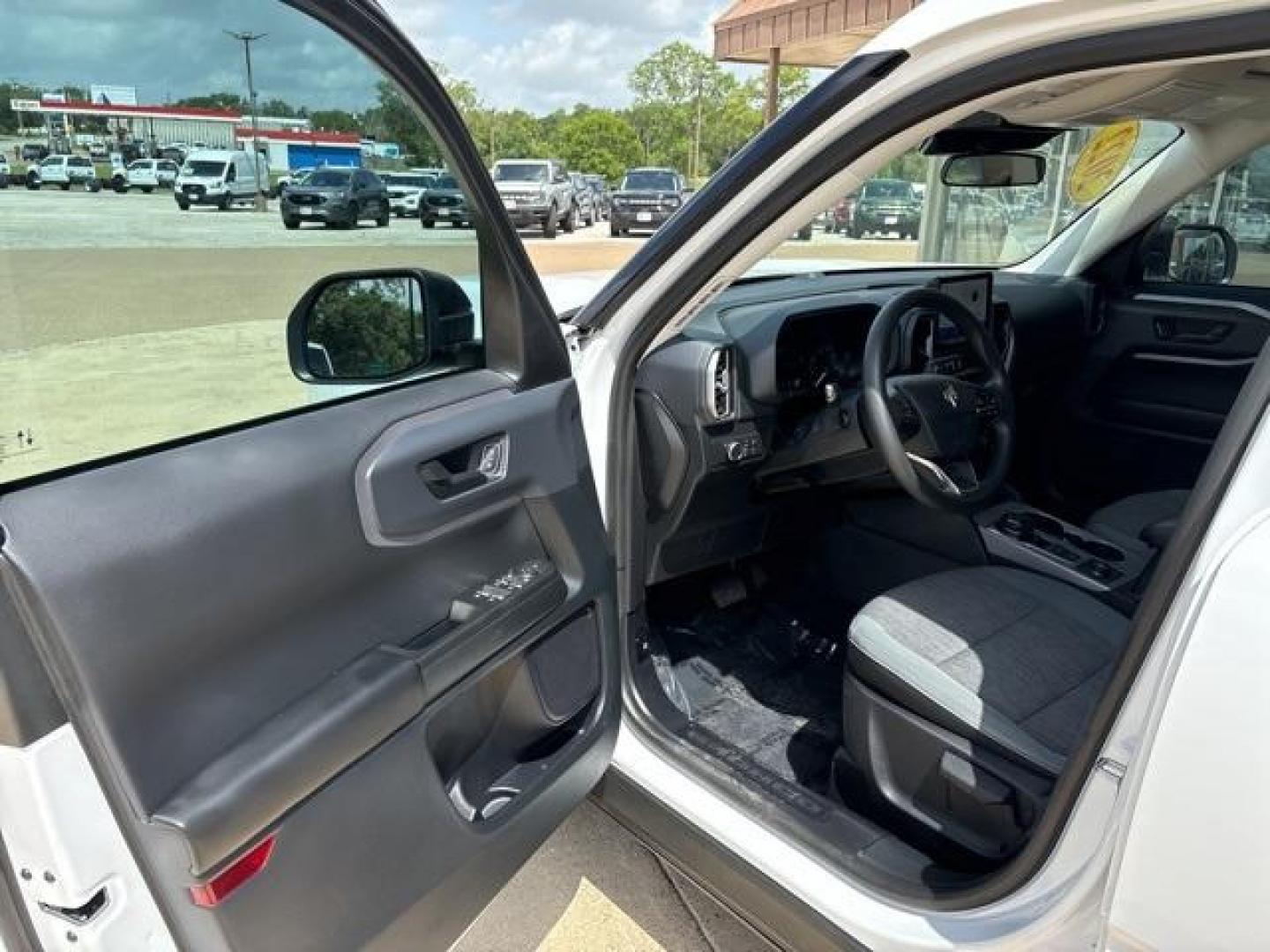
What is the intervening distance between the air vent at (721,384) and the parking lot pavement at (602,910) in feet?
3.27

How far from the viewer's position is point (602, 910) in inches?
81.8

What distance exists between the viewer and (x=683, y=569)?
2.54m

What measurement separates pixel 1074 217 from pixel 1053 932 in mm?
3129

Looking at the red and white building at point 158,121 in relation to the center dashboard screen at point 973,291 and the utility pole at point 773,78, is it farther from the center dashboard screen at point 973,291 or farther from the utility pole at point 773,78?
the utility pole at point 773,78

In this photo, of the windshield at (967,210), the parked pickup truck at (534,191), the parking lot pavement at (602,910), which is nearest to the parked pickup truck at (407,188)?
the windshield at (967,210)

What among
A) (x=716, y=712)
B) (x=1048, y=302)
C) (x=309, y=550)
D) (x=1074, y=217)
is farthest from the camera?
(x=1074, y=217)

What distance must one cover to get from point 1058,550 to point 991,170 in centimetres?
94

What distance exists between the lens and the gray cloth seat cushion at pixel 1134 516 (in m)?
2.43

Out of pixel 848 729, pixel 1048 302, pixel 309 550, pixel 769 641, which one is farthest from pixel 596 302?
pixel 1048 302

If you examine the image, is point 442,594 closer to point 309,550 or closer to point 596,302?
point 309,550

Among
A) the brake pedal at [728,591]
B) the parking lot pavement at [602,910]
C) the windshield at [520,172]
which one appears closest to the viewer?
the parking lot pavement at [602,910]

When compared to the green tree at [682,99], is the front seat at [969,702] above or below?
below

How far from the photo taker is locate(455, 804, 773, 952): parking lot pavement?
6.48 ft

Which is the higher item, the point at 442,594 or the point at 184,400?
the point at 184,400
